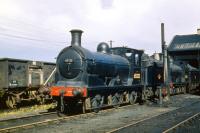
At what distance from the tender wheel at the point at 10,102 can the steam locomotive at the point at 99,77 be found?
3353mm

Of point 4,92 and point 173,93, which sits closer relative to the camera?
point 4,92

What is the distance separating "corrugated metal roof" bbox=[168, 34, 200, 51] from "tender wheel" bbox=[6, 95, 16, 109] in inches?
1201

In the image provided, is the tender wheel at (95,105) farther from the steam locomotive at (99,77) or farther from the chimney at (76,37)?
the chimney at (76,37)

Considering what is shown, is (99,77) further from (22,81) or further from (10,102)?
(10,102)

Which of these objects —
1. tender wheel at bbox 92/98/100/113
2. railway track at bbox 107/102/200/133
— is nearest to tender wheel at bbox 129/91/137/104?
tender wheel at bbox 92/98/100/113

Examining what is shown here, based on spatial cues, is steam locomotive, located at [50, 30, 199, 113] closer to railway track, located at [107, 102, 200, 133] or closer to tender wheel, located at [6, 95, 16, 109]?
tender wheel, located at [6, 95, 16, 109]

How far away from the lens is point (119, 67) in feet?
62.1

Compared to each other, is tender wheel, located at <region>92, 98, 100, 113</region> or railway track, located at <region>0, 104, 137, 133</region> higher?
tender wheel, located at <region>92, 98, 100, 113</region>

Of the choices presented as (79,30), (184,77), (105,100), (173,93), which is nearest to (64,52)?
(79,30)

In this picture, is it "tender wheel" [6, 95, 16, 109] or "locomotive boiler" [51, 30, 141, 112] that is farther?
"tender wheel" [6, 95, 16, 109]

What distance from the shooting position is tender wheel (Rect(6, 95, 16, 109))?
1853 centimetres

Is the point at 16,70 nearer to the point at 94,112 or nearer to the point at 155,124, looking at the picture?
the point at 94,112

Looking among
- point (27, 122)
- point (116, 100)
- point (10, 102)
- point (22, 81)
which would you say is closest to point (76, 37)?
point (116, 100)

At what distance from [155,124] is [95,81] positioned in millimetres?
4921
